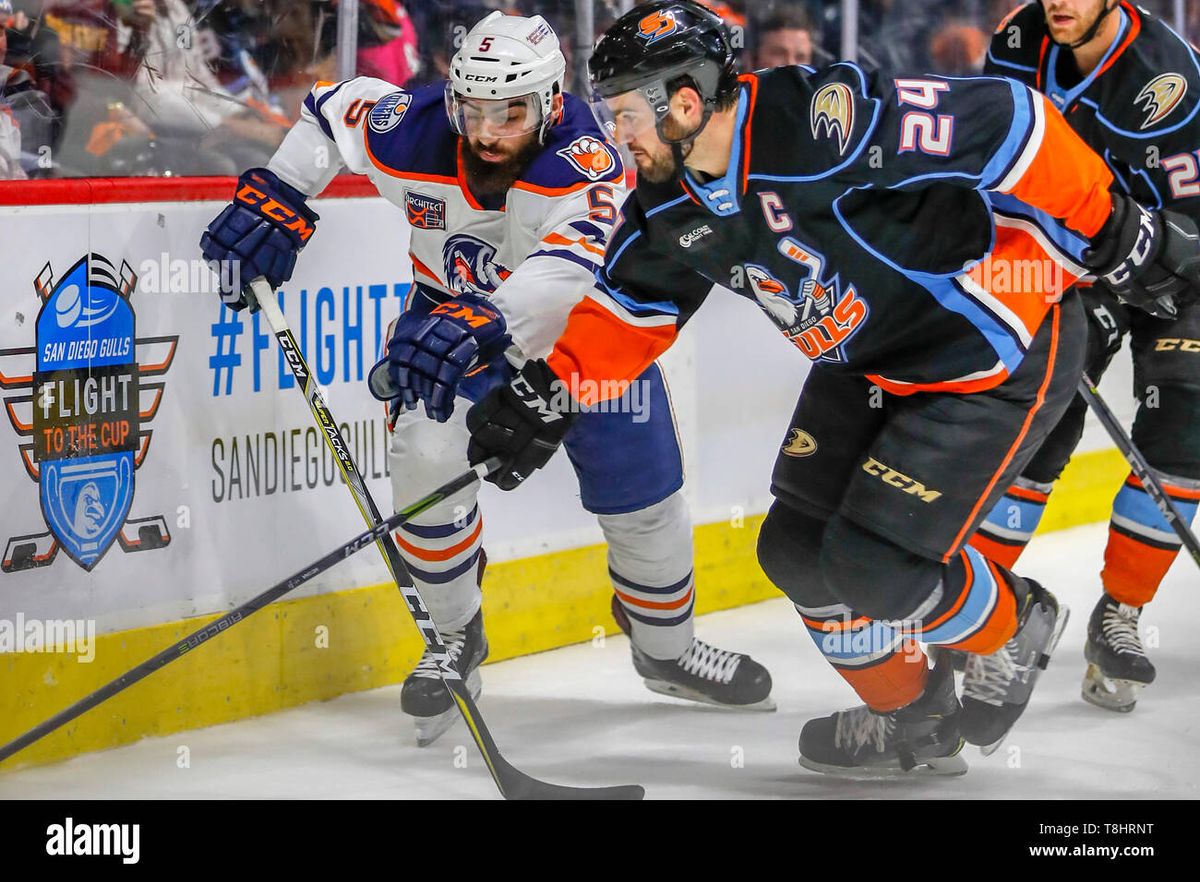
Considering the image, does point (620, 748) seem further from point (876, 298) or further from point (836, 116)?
point (836, 116)

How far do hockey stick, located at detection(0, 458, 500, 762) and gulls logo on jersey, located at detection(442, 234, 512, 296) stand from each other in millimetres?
483

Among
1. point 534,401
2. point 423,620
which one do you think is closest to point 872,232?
point 534,401

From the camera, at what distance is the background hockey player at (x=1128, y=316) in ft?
9.82

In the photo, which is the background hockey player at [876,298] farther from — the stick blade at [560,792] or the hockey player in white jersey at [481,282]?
the stick blade at [560,792]

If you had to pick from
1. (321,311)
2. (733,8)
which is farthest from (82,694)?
(733,8)

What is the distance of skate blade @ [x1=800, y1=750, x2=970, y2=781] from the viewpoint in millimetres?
2807

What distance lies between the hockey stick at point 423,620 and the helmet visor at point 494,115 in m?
0.47

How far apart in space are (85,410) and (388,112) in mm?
778

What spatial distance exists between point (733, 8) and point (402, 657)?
6.65 feet

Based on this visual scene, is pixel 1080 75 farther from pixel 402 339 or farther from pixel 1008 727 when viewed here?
pixel 402 339

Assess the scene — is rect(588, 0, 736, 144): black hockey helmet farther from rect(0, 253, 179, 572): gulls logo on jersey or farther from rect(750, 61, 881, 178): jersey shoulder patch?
rect(0, 253, 179, 572): gulls logo on jersey

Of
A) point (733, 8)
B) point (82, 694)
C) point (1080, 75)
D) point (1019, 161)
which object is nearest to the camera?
point (1019, 161)

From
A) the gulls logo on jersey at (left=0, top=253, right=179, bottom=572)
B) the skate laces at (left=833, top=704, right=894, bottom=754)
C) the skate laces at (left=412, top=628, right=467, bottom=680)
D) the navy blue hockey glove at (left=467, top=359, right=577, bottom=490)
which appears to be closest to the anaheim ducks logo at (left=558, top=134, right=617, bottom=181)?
the navy blue hockey glove at (left=467, top=359, right=577, bottom=490)

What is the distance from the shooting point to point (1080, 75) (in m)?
3.10
